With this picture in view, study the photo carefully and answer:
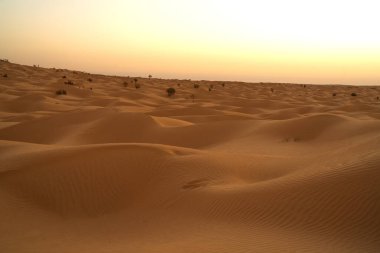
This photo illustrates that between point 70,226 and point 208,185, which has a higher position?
point 208,185

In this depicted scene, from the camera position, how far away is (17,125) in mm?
10922

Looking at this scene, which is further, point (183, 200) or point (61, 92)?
point (61, 92)

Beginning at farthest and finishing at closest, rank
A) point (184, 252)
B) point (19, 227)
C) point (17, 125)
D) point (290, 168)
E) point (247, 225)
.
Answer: point (17, 125), point (290, 168), point (19, 227), point (247, 225), point (184, 252)

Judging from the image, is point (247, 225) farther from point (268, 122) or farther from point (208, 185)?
point (268, 122)

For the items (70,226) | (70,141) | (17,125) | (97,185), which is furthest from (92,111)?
(70,226)

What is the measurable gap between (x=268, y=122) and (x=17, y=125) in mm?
6700

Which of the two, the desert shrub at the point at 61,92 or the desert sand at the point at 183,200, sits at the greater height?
the desert sand at the point at 183,200

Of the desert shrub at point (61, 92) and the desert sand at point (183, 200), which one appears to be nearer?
the desert sand at point (183, 200)

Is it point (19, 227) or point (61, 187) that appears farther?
point (61, 187)

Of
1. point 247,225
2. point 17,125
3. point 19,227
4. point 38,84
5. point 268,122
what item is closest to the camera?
point 247,225

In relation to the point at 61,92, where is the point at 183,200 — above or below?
above

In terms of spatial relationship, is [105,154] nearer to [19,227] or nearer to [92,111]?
[19,227]

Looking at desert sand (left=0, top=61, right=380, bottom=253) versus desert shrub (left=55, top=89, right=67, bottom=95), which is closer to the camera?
desert sand (left=0, top=61, right=380, bottom=253)

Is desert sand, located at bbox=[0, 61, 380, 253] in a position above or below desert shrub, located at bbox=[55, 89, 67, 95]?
above
